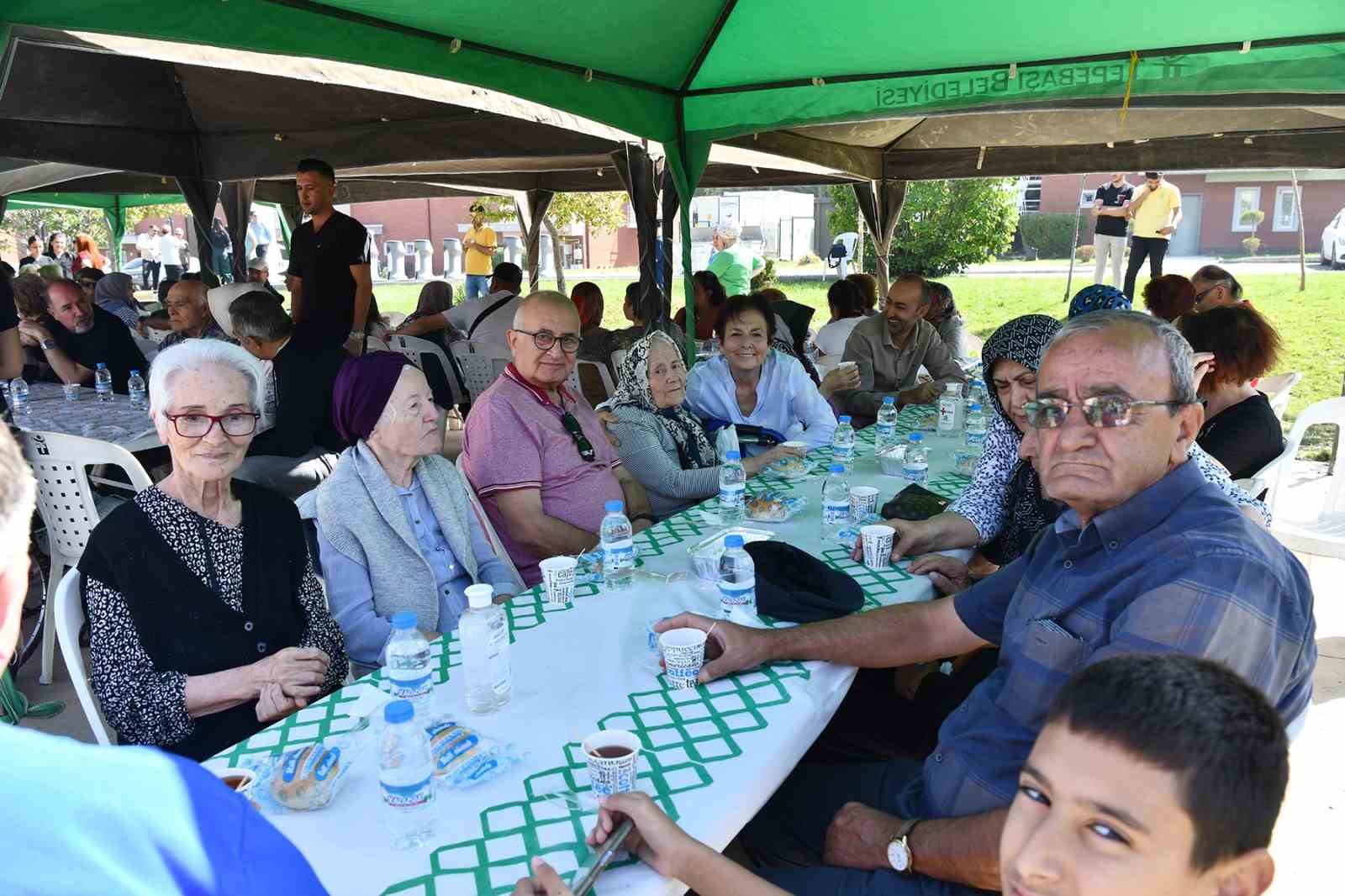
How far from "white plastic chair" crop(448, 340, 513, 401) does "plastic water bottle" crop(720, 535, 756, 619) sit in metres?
5.14

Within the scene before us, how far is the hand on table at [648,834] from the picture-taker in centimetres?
134

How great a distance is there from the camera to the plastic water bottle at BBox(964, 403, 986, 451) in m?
4.25

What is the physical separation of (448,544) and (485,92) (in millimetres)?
2746

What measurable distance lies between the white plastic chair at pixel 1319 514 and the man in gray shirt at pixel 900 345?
2.18m

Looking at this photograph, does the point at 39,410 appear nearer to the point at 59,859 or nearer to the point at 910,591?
the point at 910,591

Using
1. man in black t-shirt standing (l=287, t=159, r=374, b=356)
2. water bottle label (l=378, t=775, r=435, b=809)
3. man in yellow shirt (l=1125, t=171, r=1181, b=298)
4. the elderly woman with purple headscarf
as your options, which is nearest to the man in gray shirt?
man in black t-shirt standing (l=287, t=159, r=374, b=356)

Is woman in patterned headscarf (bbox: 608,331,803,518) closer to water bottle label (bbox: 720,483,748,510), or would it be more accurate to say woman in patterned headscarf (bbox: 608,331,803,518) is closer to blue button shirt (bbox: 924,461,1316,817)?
water bottle label (bbox: 720,483,748,510)

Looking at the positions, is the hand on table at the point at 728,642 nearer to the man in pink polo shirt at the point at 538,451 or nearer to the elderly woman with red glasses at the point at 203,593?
the elderly woman with red glasses at the point at 203,593

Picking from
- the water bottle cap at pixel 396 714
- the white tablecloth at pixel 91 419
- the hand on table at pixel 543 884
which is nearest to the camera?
the hand on table at pixel 543 884

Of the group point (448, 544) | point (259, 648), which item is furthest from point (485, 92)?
point (259, 648)

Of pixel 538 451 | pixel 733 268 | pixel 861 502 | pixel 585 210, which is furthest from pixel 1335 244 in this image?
pixel 538 451

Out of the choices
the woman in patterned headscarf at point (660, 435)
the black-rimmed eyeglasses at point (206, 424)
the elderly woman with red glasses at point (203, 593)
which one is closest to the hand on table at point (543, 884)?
the elderly woman with red glasses at point (203, 593)

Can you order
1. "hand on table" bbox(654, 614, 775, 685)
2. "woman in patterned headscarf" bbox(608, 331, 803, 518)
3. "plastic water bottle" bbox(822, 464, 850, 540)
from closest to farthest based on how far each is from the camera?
"hand on table" bbox(654, 614, 775, 685), "plastic water bottle" bbox(822, 464, 850, 540), "woman in patterned headscarf" bbox(608, 331, 803, 518)

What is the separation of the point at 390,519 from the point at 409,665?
0.77m
